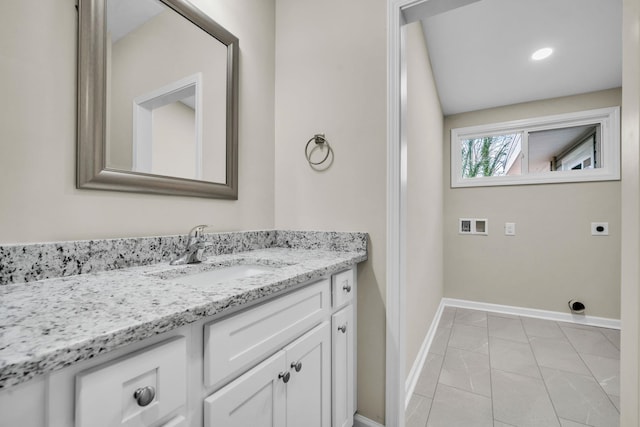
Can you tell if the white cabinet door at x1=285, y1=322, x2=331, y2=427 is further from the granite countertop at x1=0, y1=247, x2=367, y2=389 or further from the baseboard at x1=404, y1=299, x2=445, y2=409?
the baseboard at x1=404, y1=299, x2=445, y2=409

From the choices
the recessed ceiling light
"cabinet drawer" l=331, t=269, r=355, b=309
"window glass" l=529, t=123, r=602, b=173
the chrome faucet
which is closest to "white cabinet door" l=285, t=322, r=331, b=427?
"cabinet drawer" l=331, t=269, r=355, b=309

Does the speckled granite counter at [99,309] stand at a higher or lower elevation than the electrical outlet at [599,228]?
lower

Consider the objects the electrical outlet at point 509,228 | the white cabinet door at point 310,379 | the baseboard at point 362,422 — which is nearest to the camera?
the white cabinet door at point 310,379

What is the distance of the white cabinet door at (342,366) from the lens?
113 centimetres

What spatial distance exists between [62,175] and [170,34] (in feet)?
2.39

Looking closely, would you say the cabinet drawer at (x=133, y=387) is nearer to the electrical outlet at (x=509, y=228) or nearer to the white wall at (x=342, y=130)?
the white wall at (x=342, y=130)

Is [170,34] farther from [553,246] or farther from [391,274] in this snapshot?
[553,246]

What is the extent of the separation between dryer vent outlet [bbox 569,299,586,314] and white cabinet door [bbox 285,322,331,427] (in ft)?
10.2

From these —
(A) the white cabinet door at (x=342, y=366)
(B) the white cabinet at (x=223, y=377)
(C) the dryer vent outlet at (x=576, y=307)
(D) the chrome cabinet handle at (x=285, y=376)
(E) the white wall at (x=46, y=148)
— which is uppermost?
(E) the white wall at (x=46, y=148)

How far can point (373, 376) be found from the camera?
135 centimetres

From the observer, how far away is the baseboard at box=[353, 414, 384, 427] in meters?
1.33

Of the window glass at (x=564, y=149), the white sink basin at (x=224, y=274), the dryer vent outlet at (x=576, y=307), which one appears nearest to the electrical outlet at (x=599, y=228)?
the window glass at (x=564, y=149)

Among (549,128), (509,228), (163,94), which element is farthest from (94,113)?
(549,128)

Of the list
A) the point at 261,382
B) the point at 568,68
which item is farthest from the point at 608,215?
the point at 261,382
